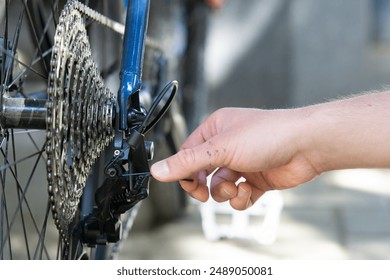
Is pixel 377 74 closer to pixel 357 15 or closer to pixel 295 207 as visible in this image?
pixel 357 15

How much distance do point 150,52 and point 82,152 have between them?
5.19 ft

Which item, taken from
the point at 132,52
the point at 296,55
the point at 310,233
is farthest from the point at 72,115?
the point at 296,55

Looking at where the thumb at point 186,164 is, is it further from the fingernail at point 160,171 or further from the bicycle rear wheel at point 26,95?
the bicycle rear wheel at point 26,95

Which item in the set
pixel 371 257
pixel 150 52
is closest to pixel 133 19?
pixel 150 52

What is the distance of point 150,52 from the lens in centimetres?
329

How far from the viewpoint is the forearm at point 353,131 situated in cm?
169

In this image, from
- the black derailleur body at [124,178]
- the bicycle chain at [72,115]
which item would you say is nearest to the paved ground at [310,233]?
the black derailleur body at [124,178]

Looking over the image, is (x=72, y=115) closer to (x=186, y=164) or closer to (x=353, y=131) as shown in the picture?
(x=186, y=164)

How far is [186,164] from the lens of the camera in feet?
5.59

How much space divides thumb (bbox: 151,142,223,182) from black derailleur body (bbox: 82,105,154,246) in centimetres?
14

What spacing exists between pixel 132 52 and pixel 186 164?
0.40 m

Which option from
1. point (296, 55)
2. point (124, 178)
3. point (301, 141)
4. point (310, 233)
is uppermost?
point (301, 141)

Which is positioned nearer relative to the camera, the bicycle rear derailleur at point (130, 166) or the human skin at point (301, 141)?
the human skin at point (301, 141)

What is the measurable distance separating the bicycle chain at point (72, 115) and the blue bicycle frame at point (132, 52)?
4 cm
